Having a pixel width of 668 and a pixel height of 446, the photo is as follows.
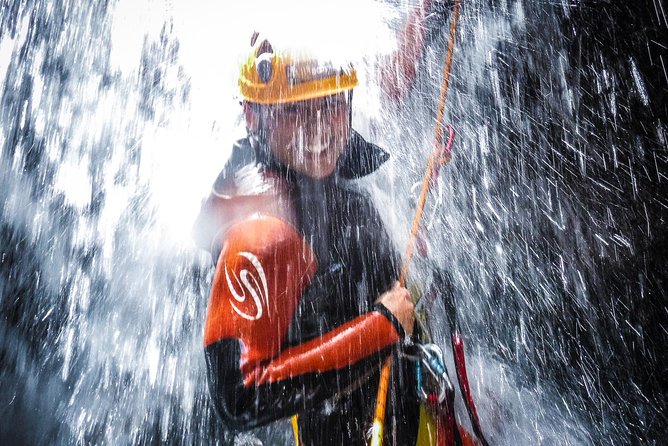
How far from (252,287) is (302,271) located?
0.63 ft

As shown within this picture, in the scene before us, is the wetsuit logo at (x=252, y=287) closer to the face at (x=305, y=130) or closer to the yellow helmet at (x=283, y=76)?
the face at (x=305, y=130)

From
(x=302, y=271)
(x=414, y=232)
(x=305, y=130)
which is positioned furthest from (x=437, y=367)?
(x=305, y=130)

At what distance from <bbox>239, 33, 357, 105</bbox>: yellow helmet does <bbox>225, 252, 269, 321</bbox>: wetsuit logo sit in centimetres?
69

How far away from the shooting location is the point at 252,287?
54.6 inches

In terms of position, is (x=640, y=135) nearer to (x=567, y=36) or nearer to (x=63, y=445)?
(x=567, y=36)

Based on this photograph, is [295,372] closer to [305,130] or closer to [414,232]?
[414,232]

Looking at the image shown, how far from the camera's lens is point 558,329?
2.97 meters

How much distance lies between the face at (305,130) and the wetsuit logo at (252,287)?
1.66 feet

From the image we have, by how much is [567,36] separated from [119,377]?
Answer: 364cm

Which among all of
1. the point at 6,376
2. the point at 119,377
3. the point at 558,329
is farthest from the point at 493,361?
the point at 6,376

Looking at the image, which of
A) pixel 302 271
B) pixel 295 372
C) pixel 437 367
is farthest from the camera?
pixel 437 367

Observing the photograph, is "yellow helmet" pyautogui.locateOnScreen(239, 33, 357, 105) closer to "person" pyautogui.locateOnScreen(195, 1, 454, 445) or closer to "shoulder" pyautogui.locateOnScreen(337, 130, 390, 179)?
"person" pyautogui.locateOnScreen(195, 1, 454, 445)

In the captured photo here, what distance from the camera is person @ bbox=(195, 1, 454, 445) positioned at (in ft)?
4.45

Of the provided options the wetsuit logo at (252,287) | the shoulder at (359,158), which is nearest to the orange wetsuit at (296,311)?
the wetsuit logo at (252,287)
